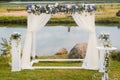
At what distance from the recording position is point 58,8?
16.1 m

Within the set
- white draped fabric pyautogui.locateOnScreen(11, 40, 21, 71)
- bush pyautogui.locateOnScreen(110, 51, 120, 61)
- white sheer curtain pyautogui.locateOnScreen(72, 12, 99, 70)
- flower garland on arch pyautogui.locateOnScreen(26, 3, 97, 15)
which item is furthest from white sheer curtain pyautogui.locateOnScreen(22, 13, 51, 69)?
bush pyautogui.locateOnScreen(110, 51, 120, 61)

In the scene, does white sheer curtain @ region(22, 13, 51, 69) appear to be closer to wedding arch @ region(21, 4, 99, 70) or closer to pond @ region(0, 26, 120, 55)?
wedding arch @ region(21, 4, 99, 70)

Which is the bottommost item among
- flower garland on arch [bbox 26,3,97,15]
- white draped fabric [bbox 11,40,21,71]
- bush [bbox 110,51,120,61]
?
bush [bbox 110,51,120,61]

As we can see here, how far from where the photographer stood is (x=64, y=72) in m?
15.5

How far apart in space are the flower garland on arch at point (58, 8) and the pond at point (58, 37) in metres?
8.31

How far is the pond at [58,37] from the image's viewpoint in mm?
26750

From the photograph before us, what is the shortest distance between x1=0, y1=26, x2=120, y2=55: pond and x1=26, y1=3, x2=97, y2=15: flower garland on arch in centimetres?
831

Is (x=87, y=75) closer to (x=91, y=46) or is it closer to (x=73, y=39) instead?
(x=91, y=46)

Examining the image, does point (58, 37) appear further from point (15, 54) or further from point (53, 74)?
Result: point (53, 74)

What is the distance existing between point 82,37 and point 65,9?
16.6 m

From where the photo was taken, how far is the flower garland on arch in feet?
52.3

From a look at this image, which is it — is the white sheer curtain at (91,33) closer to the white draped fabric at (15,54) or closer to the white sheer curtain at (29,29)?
the white sheer curtain at (29,29)

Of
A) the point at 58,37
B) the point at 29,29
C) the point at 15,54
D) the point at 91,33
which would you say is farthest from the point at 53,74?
the point at 58,37

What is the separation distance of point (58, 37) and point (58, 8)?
16.4m
